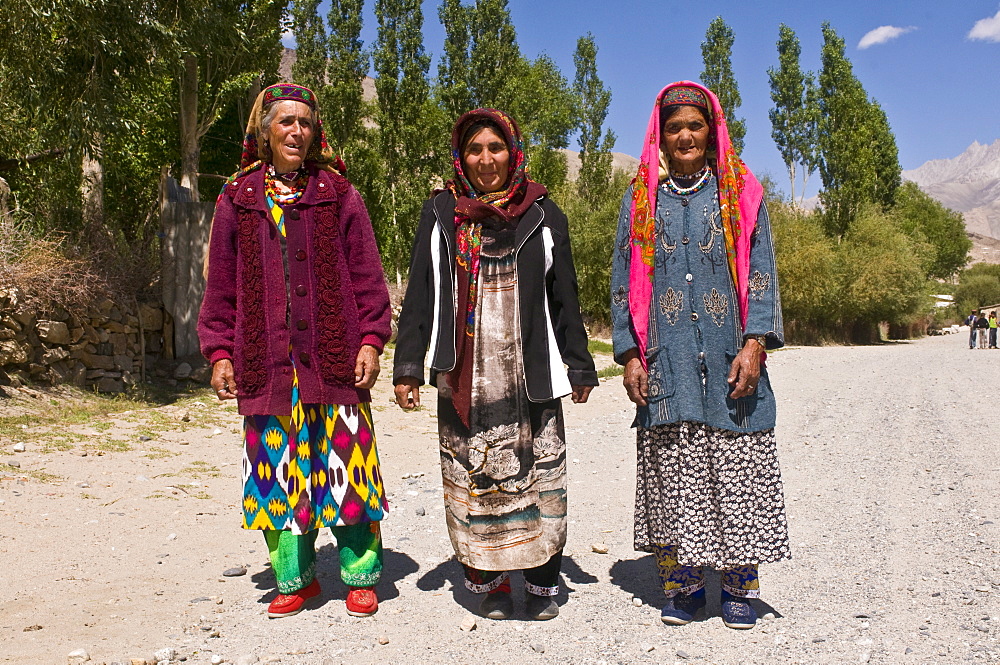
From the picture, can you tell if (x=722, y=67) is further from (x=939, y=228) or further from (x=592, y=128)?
(x=939, y=228)

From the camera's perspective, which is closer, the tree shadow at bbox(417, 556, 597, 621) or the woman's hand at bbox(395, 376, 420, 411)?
the woman's hand at bbox(395, 376, 420, 411)

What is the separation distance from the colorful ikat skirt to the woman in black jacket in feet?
0.97

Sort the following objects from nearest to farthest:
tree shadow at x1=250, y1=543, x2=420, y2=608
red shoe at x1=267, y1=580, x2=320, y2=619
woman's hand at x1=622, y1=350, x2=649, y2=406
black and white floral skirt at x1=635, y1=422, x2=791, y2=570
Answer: black and white floral skirt at x1=635, y1=422, x2=791, y2=570 → woman's hand at x1=622, y1=350, x2=649, y2=406 → red shoe at x1=267, y1=580, x2=320, y2=619 → tree shadow at x1=250, y1=543, x2=420, y2=608

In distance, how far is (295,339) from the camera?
3125 millimetres

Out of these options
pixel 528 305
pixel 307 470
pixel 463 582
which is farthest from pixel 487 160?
pixel 463 582

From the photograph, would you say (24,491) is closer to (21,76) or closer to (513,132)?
(513,132)

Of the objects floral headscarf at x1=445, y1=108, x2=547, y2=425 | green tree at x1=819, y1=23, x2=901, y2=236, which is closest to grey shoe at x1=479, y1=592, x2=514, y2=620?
floral headscarf at x1=445, y1=108, x2=547, y2=425

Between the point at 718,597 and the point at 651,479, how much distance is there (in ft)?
2.21

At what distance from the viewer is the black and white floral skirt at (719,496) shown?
118 inches

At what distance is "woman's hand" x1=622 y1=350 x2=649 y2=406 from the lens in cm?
311

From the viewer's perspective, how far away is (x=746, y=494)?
3004 mm

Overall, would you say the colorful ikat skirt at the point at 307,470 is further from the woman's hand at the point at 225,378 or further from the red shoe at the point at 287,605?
the red shoe at the point at 287,605

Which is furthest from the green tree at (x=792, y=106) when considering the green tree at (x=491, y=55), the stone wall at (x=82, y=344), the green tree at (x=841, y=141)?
the stone wall at (x=82, y=344)

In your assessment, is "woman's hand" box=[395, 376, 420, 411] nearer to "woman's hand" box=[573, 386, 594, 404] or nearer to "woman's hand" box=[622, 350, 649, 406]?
"woman's hand" box=[573, 386, 594, 404]
